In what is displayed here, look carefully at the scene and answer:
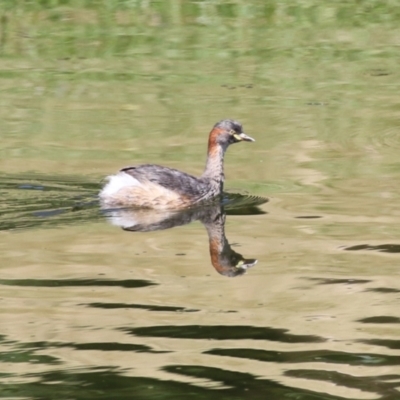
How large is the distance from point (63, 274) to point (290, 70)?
7.37m

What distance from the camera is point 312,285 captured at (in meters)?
6.78

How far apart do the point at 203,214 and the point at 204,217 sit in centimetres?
12

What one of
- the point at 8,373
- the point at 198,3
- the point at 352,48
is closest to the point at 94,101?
the point at 352,48

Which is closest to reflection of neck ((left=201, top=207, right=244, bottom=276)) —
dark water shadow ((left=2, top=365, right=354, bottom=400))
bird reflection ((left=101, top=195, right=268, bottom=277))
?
bird reflection ((left=101, top=195, right=268, bottom=277))

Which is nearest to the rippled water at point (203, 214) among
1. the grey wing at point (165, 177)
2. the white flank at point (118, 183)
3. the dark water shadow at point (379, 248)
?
the dark water shadow at point (379, 248)

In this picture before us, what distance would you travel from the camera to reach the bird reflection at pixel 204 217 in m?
7.98

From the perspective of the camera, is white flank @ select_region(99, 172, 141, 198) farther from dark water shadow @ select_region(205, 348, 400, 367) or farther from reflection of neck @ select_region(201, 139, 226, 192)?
dark water shadow @ select_region(205, 348, 400, 367)

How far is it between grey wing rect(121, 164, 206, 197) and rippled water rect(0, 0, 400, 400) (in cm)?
30

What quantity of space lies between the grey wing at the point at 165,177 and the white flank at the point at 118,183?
4 centimetres

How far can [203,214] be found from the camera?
898 cm

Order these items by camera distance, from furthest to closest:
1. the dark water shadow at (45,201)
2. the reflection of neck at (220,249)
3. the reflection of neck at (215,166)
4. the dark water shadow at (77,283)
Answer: the reflection of neck at (215,166), the dark water shadow at (45,201), the reflection of neck at (220,249), the dark water shadow at (77,283)

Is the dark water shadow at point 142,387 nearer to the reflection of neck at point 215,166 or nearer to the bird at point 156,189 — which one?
the bird at point 156,189

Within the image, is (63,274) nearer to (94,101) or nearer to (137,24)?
(94,101)

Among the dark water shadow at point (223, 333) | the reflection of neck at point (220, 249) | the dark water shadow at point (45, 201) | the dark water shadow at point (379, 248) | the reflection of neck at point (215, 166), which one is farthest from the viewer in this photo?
the reflection of neck at point (215, 166)
